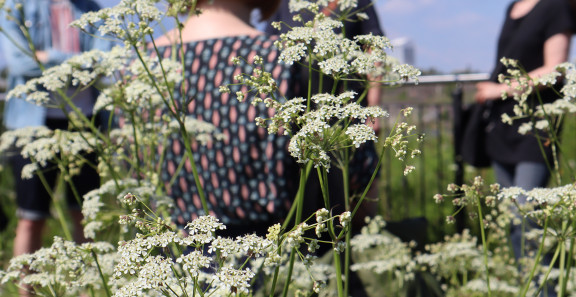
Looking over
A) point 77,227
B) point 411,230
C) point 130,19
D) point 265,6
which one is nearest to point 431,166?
point 411,230

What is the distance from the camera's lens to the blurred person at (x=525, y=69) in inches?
105

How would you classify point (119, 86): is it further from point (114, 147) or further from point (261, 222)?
point (261, 222)

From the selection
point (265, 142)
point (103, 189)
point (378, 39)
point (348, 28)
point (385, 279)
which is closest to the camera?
point (378, 39)

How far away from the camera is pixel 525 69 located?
2.80 meters

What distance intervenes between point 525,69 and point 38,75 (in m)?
2.25

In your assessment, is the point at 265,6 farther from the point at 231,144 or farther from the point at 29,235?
the point at 29,235

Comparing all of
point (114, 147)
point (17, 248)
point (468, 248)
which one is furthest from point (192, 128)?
point (17, 248)

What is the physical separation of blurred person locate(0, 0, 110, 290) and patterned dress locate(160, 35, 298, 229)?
62 cm

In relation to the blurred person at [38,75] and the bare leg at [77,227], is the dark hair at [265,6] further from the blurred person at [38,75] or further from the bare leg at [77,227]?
the bare leg at [77,227]

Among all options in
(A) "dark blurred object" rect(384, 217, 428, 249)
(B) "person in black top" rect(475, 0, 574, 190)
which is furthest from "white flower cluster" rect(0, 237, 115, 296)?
(B) "person in black top" rect(475, 0, 574, 190)

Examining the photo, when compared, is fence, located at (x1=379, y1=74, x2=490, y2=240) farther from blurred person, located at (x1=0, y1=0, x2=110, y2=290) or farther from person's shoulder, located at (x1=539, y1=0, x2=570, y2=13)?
blurred person, located at (x1=0, y1=0, x2=110, y2=290)

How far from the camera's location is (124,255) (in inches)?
36.4

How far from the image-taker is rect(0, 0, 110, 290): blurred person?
8.54ft

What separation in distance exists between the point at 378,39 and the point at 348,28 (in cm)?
105
